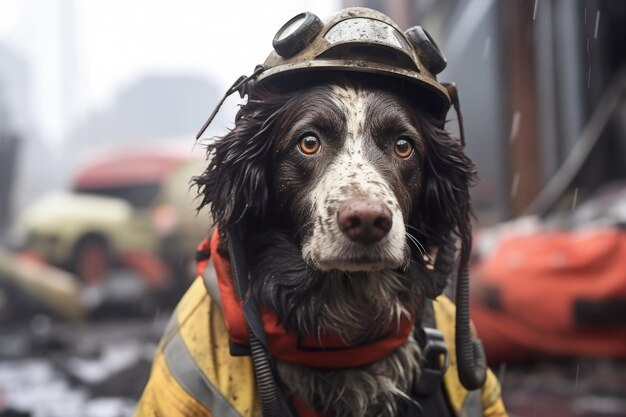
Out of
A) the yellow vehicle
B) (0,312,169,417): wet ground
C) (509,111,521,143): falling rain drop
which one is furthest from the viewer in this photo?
the yellow vehicle

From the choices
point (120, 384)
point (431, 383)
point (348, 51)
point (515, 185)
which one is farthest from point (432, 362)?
point (515, 185)

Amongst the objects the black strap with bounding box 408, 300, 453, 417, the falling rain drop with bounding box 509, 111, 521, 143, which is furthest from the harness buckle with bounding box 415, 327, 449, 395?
the falling rain drop with bounding box 509, 111, 521, 143

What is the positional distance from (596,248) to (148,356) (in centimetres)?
292

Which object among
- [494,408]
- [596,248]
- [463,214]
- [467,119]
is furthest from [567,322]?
[467,119]

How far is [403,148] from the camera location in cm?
158

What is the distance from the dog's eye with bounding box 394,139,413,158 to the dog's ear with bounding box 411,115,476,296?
0.06 metres

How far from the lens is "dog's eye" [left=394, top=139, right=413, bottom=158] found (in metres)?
1.57

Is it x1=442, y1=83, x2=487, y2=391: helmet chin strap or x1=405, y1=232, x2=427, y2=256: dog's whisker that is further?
x1=442, y1=83, x2=487, y2=391: helmet chin strap

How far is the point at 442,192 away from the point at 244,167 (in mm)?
463

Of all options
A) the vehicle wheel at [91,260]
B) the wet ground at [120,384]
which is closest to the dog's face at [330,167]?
the wet ground at [120,384]

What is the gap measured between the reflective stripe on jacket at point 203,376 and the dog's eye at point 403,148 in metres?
0.55

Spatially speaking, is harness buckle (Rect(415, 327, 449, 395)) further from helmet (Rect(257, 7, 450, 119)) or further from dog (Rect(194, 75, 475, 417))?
helmet (Rect(257, 7, 450, 119))

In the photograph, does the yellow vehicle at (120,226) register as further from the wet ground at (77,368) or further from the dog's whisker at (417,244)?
the dog's whisker at (417,244)

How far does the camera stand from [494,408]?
1834mm
